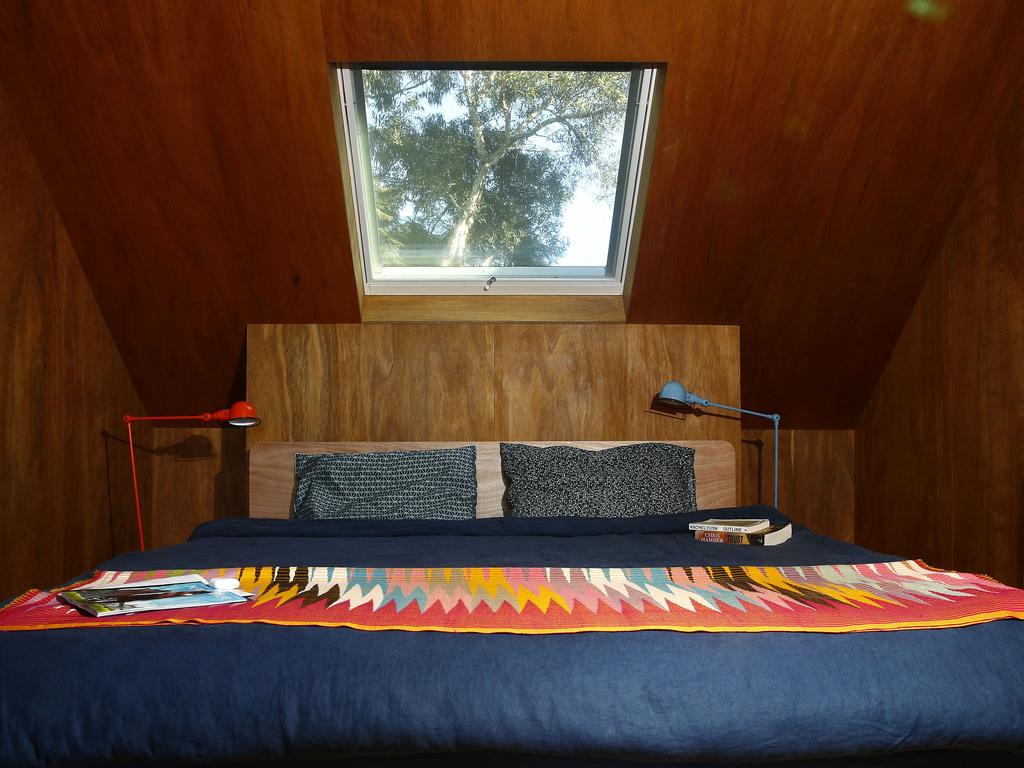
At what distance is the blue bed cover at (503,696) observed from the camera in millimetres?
1411

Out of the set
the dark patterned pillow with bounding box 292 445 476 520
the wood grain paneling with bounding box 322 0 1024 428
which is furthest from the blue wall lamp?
the dark patterned pillow with bounding box 292 445 476 520

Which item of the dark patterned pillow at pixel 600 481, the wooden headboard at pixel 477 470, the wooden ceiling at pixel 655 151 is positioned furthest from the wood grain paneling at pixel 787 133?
the dark patterned pillow at pixel 600 481

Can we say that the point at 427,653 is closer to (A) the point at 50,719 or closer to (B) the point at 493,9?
(A) the point at 50,719

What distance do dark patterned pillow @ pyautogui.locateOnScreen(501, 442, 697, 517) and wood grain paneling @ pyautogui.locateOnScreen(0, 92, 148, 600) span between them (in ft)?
5.56

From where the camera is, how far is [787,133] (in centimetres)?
320

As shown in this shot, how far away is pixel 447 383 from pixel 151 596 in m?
2.17

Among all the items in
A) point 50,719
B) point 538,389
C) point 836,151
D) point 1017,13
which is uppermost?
point 1017,13

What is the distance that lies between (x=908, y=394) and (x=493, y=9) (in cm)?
238

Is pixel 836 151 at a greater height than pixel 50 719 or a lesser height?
greater

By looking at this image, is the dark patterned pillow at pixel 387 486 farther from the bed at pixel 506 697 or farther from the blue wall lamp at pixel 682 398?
the bed at pixel 506 697

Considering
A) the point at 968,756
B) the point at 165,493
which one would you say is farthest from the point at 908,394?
the point at 165,493

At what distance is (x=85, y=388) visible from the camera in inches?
143

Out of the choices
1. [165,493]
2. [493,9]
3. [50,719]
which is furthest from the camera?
[165,493]

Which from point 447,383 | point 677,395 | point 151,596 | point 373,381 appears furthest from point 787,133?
point 151,596
